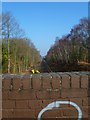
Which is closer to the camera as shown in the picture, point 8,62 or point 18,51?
point 8,62

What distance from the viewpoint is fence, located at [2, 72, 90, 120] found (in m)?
2.77

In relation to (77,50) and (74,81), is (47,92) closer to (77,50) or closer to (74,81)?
(74,81)

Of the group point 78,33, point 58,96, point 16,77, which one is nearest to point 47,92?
point 58,96

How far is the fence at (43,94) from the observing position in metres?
2.77

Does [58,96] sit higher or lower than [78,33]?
lower

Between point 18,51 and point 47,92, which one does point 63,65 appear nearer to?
point 18,51

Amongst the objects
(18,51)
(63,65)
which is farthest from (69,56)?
(18,51)

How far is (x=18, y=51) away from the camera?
132 feet

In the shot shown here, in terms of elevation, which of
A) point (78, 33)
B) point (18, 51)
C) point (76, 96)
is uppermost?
point (78, 33)

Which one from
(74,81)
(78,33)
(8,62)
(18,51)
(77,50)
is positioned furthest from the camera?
(78,33)

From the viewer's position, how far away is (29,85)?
2781mm

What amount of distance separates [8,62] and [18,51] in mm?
6672

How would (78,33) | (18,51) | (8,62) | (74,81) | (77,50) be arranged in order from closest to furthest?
(74,81) < (8,62) < (18,51) < (77,50) < (78,33)

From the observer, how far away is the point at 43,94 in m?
2.82
